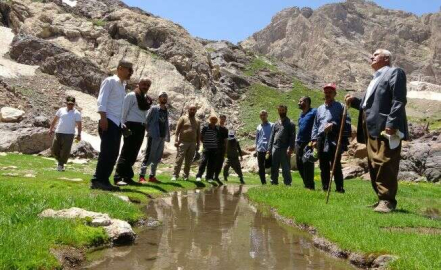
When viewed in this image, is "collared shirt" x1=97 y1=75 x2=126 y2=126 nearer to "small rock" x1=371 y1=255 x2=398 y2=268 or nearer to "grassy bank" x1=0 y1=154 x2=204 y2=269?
"grassy bank" x1=0 y1=154 x2=204 y2=269

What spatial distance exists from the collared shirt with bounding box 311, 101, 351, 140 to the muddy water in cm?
414

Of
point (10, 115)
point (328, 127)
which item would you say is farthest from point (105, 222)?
point (10, 115)

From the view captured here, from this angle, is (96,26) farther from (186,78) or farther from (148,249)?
(148,249)

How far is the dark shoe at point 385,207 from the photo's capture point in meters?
8.31

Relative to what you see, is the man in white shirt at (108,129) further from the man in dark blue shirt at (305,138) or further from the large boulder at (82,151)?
the large boulder at (82,151)

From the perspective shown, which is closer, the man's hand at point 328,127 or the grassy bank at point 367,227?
the grassy bank at point 367,227

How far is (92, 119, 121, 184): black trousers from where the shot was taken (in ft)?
33.4

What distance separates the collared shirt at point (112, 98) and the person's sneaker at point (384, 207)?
6.15 meters

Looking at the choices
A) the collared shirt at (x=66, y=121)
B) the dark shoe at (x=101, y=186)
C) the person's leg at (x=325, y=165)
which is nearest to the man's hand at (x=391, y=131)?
the person's leg at (x=325, y=165)

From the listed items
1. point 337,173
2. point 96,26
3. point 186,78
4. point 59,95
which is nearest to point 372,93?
point 337,173

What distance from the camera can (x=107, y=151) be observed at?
33.3ft

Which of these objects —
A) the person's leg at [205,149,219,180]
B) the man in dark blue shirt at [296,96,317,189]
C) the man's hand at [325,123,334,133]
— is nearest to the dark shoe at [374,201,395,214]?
the man's hand at [325,123,334,133]

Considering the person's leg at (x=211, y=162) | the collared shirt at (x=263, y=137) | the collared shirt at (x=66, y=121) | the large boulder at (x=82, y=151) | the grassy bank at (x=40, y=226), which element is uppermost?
the collared shirt at (x=263, y=137)

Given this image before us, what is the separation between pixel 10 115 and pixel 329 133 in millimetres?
27589
